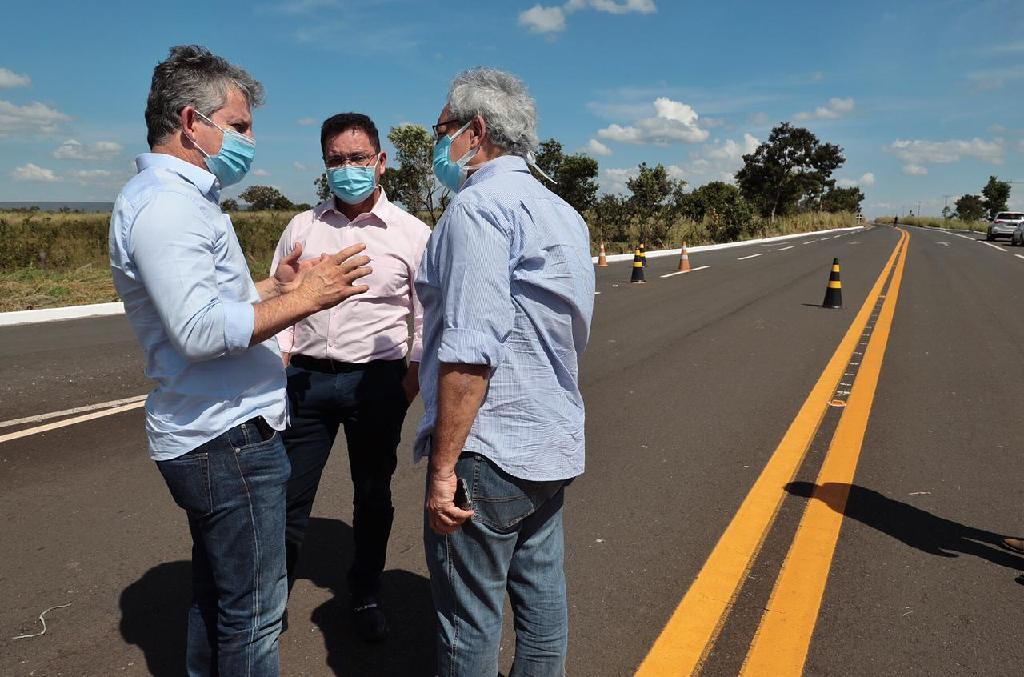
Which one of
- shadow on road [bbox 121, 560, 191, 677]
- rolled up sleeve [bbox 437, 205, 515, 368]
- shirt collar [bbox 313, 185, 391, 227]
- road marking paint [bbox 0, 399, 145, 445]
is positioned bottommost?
shadow on road [bbox 121, 560, 191, 677]

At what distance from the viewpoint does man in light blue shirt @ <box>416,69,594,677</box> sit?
1566mm

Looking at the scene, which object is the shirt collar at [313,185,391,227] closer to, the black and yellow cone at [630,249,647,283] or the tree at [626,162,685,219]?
the black and yellow cone at [630,249,647,283]

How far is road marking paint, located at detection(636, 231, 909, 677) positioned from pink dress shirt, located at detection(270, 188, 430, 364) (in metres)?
1.40

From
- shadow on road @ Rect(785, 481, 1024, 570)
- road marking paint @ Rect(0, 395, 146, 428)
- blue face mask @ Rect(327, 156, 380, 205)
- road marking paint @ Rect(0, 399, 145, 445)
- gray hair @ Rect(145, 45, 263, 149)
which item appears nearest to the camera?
gray hair @ Rect(145, 45, 263, 149)

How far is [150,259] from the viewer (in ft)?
5.26

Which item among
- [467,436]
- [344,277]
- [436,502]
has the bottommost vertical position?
[436,502]

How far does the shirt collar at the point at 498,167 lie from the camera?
1.68 metres

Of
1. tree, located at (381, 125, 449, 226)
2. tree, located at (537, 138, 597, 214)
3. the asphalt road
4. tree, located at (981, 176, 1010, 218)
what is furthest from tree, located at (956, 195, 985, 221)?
the asphalt road

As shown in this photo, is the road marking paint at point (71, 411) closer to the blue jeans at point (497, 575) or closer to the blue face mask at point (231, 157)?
the blue face mask at point (231, 157)

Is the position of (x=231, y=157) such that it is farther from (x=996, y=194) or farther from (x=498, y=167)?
(x=996, y=194)

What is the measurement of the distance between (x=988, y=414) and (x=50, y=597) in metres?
6.39

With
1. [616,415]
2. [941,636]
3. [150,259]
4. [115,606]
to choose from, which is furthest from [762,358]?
[150,259]

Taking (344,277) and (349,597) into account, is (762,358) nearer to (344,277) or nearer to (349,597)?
(349,597)

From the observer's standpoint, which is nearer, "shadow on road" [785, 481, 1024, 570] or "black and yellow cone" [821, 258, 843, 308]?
"shadow on road" [785, 481, 1024, 570]
